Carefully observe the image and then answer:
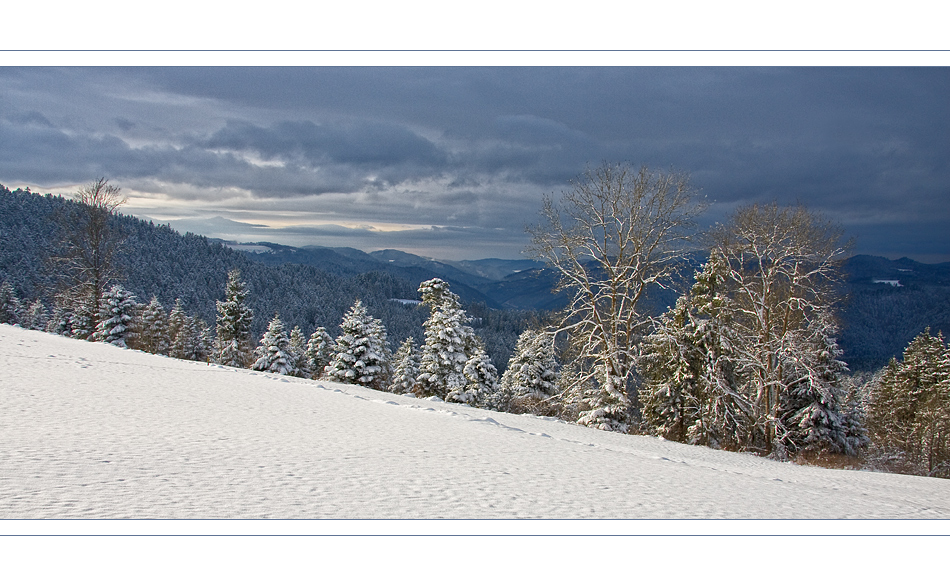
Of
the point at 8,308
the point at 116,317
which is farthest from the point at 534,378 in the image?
the point at 8,308

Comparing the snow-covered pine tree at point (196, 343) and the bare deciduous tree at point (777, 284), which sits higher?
the bare deciduous tree at point (777, 284)

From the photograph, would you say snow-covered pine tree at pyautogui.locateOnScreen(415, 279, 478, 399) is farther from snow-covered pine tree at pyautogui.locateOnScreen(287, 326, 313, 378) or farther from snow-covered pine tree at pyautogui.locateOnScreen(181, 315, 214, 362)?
snow-covered pine tree at pyautogui.locateOnScreen(181, 315, 214, 362)

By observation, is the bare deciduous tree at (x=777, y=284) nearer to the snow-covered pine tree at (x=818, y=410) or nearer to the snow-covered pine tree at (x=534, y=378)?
the snow-covered pine tree at (x=818, y=410)

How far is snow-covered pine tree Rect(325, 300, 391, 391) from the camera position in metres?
Result: 30.5

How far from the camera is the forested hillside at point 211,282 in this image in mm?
123188

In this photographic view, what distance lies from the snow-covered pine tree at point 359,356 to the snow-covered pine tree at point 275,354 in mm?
6151

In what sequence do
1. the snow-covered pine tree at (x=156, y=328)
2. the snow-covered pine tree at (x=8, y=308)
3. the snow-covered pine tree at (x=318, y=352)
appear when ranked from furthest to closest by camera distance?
the snow-covered pine tree at (x=8, y=308) < the snow-covered pine tree at (x=156, y=328) < the snow-covered pine tree at (x=318, y=352)

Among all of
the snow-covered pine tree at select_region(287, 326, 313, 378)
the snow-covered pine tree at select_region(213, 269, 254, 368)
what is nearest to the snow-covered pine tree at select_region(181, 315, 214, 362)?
the snow-covered pine tree at select_region(213, 269, 254, 368)

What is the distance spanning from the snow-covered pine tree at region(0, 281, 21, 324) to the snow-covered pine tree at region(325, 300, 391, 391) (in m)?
49.7

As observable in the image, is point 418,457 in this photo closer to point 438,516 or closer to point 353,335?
point 438,516

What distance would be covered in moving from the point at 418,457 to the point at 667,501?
386cm

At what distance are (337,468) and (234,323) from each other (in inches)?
1500

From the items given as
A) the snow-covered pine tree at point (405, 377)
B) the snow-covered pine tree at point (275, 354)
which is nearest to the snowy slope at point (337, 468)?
the snow-covered pine tree at point (405, 377)

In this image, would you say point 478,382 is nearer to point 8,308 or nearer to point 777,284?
point 777,284
